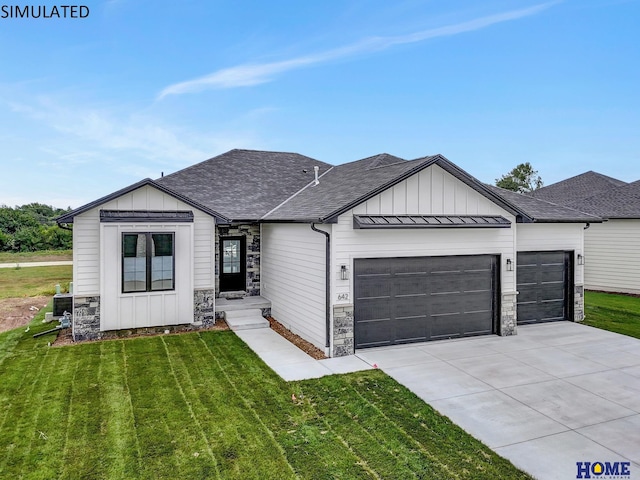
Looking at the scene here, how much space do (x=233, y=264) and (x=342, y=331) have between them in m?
5.91

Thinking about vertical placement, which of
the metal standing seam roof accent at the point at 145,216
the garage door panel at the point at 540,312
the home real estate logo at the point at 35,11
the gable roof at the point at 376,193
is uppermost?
the home real estate logo at the point at 35,11

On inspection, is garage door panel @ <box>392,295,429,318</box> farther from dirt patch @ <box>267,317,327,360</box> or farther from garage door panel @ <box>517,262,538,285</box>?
garage door panel @ <box>517,262,538,285</box>

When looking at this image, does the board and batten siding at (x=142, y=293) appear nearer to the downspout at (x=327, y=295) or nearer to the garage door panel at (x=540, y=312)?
the downspout at (x=327, y=295)

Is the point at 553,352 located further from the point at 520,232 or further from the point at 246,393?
the point at 246,393

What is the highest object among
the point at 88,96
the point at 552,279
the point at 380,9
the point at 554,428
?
the point at 380,9

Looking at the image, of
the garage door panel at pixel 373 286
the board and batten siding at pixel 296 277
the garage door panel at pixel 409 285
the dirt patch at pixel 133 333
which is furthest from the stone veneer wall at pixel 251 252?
the garage door panel at pixel 409 285

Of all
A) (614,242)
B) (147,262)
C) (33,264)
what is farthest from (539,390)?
(33,264)

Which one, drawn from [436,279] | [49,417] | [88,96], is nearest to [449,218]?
[436,279]

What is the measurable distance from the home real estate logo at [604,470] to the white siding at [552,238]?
7.25 m

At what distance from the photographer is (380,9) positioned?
14.8 meters

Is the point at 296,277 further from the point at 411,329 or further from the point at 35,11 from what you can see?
the point at 35,11

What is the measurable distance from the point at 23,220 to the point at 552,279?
127 feet

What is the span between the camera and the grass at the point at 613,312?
36.7 feet

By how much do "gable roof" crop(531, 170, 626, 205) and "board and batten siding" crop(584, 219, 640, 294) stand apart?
3.14 m
